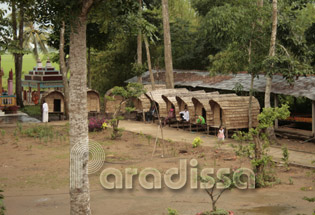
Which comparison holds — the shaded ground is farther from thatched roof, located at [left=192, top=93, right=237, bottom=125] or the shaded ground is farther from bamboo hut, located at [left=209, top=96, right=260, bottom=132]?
thatched roof, located at [left=192, top=93, right=237, bottom=125]

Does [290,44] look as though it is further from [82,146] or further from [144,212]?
[82,146]

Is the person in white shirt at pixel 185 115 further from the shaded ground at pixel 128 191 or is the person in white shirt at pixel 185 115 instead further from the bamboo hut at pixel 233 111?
the shaded ground at pixel 128 191

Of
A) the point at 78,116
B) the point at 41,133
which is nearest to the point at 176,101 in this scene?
the point at 41,133

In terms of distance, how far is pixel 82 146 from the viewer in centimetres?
734

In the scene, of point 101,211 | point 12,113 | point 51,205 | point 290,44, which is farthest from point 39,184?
point 12,113

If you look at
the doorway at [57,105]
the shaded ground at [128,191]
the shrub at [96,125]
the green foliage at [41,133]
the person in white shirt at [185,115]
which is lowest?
the shaded ground at [128,191]

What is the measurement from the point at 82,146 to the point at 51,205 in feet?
9.95

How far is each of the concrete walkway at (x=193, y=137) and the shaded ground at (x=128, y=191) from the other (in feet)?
2.94

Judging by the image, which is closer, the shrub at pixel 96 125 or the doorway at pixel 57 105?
the shrub at pixel 96 125

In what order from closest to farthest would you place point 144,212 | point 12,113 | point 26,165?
point 144,212, point 26,165, point 12,113

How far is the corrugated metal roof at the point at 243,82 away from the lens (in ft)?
56.0

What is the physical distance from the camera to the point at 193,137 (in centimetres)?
1889

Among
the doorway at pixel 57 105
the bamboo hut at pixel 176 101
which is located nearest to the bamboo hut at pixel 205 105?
the bamboo hut at pixel 176 101

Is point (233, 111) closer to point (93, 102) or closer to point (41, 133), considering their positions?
point (41, 133)
